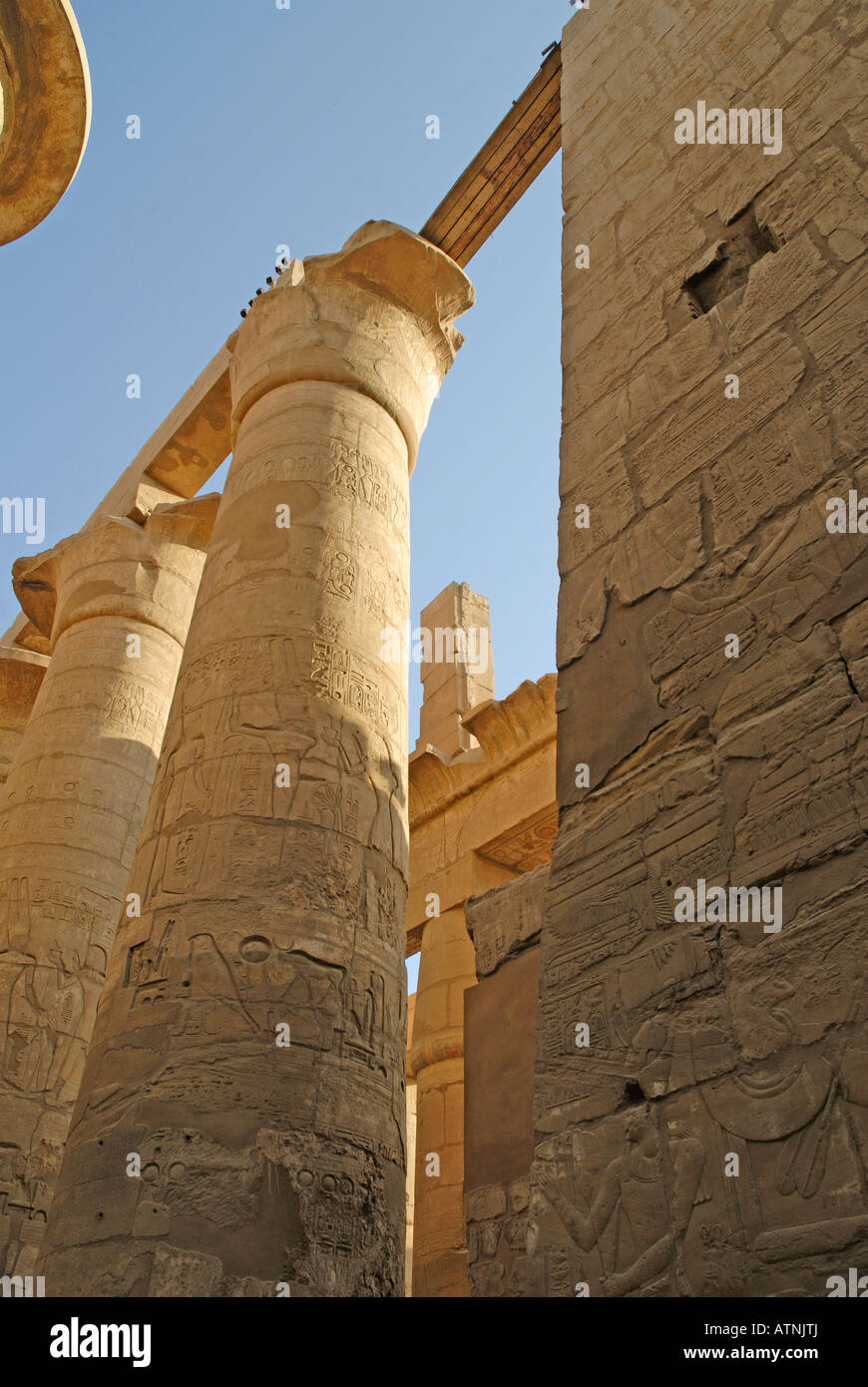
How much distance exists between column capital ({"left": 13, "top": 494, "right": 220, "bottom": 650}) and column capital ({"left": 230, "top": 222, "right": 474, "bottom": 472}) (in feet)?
8.85

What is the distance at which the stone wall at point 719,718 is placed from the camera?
2258 mm

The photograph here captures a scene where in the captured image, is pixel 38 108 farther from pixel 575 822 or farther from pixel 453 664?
pixel 453 664

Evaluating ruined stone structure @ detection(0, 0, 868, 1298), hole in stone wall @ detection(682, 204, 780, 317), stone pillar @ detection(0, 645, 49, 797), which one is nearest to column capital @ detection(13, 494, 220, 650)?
stone pillar @ detection(0, 645, 49, 797)

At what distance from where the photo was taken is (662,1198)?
2.33m

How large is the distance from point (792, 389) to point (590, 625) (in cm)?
91

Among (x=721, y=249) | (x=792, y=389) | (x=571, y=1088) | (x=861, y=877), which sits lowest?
(x=571, y=1088)

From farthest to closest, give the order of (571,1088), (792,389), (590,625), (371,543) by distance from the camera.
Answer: (371,543) → (590,625) → (792,389) → (571,1088)

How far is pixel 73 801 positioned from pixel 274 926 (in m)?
4.06

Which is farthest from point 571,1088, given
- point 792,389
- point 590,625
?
point 792,389

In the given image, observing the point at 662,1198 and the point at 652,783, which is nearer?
the point at 662,1198

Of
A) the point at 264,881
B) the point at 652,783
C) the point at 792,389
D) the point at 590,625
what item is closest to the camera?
the point at 652,783

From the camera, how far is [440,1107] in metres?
8.89

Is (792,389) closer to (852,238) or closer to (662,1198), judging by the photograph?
(852,238)

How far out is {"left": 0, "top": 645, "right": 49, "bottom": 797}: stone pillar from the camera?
11.6m
